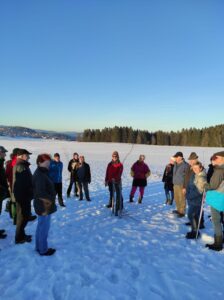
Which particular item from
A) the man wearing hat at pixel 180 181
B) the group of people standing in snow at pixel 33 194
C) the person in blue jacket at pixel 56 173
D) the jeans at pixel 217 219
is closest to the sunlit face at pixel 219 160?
the jeans at pixel 217 219

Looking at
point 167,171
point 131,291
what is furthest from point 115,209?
point 131,291

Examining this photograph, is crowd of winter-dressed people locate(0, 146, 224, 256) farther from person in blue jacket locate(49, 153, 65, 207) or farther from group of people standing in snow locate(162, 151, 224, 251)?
person in blue jacket locate(49, 153, 65, 207)

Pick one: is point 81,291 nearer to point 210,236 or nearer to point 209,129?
point 210,236

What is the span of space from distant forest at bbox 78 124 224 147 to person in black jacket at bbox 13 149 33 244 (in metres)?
77.3

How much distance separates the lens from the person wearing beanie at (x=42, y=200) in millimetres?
5402

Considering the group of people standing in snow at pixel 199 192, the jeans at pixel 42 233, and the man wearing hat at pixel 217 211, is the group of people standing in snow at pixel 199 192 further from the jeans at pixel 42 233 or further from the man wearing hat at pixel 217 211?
the jeans at pixel 42 233

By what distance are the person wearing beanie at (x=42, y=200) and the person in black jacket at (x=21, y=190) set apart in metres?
0.49

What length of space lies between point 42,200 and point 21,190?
70 cm

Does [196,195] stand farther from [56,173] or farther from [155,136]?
[155,136]

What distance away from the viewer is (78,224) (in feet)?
26.0

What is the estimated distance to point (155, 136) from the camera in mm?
90312

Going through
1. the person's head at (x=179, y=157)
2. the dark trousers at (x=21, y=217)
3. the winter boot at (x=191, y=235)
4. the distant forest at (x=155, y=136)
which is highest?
the distant forest at (x=155, y=136)

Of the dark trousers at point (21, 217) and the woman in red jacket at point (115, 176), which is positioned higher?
the woman in red jacket at point (115, 176)

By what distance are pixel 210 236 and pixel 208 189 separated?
65.8 inches
